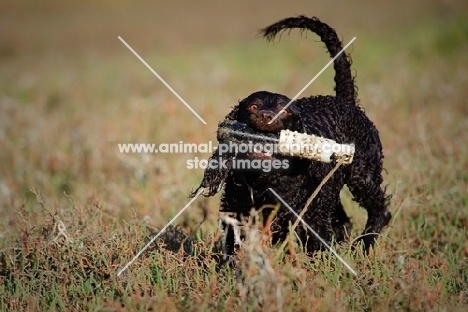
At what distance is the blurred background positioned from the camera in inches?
265

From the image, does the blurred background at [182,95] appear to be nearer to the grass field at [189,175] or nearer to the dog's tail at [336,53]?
the grass field at [189,175]

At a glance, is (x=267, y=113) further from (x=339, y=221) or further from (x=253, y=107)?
(x=339, y=221)

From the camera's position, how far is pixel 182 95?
11.9 m

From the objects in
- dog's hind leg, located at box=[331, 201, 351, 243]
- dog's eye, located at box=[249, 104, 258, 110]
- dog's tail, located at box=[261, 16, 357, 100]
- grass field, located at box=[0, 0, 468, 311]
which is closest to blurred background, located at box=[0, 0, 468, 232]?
grass field, located at box=[0, 0, 468, 311]

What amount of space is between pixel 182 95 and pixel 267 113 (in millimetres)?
7831

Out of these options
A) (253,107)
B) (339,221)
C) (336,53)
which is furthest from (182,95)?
(253,107)

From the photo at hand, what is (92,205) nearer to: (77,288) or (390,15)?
(77,288)

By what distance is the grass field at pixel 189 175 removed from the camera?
386 centimetres

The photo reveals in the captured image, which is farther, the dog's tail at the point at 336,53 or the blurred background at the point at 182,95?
the blurred background at the point at 182,95

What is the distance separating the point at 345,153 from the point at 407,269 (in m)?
0.83

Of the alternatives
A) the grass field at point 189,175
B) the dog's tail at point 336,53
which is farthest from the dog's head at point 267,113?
the dog's tail at point 336,53

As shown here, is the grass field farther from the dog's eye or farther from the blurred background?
the dog's eye

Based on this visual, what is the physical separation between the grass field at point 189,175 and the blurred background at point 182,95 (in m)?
0.04

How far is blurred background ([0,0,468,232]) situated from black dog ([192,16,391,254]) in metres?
0.55
